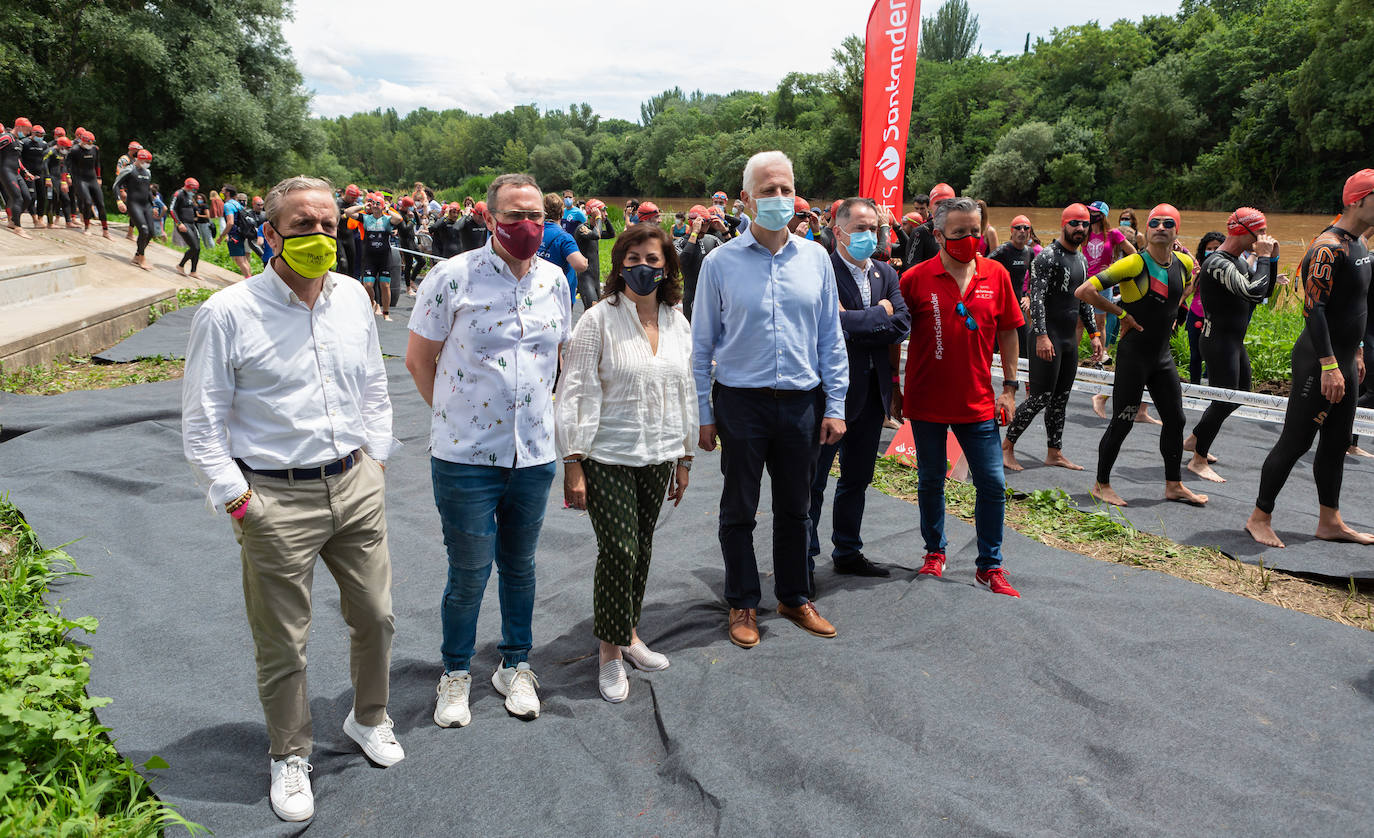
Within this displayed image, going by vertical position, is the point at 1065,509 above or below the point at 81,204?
below

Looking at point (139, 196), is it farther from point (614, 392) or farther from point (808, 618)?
point (808, 618)

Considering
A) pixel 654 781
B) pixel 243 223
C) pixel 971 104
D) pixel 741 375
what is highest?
pixel 971 104

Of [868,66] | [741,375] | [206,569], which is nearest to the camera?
[741,375]

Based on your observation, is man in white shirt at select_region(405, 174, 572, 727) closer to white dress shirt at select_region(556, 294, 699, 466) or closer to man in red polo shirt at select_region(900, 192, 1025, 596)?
white dress shirt at select_region(556, 294, 699, 466)

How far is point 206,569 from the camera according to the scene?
4.20 m

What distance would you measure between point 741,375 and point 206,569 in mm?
2937

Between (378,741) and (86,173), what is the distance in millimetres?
16404

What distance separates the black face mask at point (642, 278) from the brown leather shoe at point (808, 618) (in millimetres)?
1593

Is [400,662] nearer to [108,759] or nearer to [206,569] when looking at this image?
[108,759]

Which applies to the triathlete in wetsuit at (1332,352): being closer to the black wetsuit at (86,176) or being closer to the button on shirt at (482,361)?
the button on shirt at (482,361)

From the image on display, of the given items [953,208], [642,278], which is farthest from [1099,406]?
[642,278]

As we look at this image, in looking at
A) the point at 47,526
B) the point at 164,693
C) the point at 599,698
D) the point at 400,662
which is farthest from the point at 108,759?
the point at 47,526

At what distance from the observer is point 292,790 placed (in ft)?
8.14

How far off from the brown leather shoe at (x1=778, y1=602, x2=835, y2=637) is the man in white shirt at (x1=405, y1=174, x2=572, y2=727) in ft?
4.21
